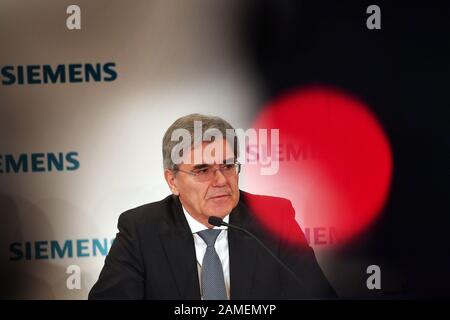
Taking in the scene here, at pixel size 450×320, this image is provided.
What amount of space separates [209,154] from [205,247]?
0.35 metres

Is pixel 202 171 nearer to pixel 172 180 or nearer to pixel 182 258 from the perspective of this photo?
pixel 172 180

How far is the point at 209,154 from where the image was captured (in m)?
2.00

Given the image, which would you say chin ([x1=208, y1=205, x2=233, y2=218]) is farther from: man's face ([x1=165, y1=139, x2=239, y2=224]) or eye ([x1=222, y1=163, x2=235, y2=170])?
eye ([x1=222, y1=163, x2=235, y2=170])

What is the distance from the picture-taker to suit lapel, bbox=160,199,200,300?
77.9 inches

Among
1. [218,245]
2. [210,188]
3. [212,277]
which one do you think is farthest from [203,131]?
[212,277]

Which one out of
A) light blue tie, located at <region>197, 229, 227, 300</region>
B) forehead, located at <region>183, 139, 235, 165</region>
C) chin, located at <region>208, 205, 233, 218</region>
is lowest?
light blue tie, located at <region>197, 229, 227, 300</region>

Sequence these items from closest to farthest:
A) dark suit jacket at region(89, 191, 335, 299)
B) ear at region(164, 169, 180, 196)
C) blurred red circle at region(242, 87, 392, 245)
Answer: dark suit jacket at region(89, 191, 335, 299) < ear at region(164, 169, 180, 196) < blurred red circle at region(242, 87, 392, 245)

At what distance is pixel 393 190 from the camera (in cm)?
255

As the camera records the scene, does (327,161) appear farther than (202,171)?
Yes

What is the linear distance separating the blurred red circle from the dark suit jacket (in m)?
0.45

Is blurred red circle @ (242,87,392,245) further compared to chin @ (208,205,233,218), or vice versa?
blurred red circle @ (242,87,392,245)

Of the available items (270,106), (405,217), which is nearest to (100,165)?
(270,106)

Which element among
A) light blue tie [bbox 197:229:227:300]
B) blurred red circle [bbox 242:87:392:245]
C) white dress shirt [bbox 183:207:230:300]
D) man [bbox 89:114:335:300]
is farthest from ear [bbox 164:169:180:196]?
blurred red circle [bbox 242:87:392:245]

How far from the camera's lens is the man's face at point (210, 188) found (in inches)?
79.2
